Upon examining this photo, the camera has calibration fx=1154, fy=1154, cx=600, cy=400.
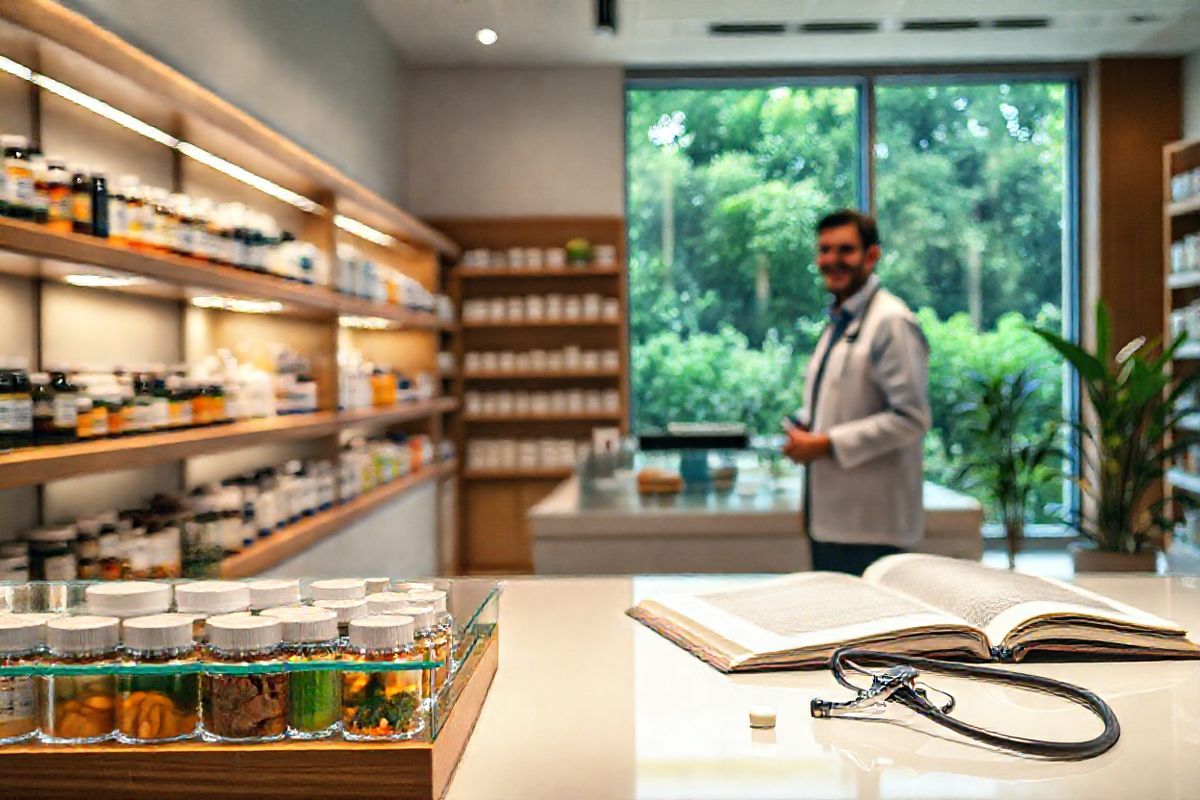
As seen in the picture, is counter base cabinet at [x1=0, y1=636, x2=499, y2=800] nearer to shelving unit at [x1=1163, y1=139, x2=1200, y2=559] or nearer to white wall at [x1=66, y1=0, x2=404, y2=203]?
white wall at [x1=66, y1=0, x2=404, y2=203]

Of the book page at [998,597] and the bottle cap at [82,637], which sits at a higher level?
the bottle cap at [82,637]

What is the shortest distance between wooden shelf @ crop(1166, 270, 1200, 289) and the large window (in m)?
1.25

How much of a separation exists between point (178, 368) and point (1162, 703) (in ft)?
9.04

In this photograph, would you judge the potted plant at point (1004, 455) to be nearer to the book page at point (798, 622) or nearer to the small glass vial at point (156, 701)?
the book page at point (798, 622)

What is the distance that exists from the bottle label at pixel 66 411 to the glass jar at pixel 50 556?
277mm

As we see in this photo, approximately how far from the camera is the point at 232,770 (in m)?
0.99

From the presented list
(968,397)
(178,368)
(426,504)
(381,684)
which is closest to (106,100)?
(178,368)

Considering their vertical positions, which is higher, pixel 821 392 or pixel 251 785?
pixel 821 392

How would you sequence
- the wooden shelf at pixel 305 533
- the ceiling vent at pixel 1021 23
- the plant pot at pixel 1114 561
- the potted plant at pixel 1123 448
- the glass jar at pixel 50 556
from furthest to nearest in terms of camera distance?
the ceiling vent at pixel 1021 23
the plant pot at pixel 1114 561
the potted plant at pixel 1123 448
the wooden shelf at pixel 305 533
the glass jar at pixel 50 556

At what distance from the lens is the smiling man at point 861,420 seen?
10.9ft

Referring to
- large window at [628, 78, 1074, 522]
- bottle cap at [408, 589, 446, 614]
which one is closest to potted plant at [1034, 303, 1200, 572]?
large window at [628, 78, 1074, 522]

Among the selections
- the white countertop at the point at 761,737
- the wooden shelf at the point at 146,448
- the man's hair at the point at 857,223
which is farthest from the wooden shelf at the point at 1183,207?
the white countertop at the point at 761,737

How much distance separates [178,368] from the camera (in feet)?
10.8

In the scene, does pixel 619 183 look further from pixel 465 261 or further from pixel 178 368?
pixel 178 368
